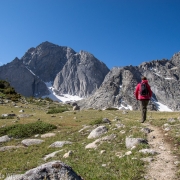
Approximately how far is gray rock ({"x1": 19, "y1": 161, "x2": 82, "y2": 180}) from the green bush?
12644 millimetres

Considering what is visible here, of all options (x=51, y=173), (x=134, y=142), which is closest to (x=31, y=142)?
(x=134, y=142)

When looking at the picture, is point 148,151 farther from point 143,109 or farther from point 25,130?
point 25,130

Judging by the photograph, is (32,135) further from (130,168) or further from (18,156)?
(130,168)

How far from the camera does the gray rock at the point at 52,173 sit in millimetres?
5800

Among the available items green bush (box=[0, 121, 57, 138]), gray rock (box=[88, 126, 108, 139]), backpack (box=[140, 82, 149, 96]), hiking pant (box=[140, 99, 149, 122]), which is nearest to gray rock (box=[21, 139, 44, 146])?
green bush (box=[0, 121, 57, 138])

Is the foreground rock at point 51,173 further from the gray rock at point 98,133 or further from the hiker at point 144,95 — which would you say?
the hiker at point 144,95

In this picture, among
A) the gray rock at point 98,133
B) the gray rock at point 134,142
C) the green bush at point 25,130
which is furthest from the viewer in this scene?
the green bush at point 25,130

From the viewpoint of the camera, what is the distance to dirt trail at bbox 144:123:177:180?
23.2 ft

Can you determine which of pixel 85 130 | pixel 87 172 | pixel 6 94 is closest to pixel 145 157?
pixel 87 172

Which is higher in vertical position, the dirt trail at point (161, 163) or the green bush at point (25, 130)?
the dirt trail at point (161, 163)

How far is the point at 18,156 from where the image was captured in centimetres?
1271

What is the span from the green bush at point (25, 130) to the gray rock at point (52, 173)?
41.5 feet

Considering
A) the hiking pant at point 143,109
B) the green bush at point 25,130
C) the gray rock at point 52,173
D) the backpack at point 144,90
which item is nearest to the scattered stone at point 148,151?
the gray rock at point 52,173

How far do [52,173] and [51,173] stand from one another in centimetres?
3
